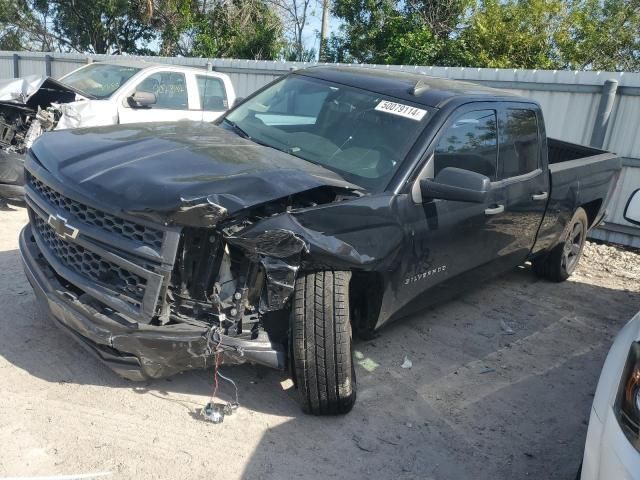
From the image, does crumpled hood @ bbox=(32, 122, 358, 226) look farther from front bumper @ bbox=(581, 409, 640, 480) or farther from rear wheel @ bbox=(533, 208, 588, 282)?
rear wheel @ bbox=(533, 208, 588, 282)

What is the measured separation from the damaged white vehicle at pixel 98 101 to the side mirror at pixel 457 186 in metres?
4.28

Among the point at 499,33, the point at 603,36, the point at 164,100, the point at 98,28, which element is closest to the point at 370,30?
the point at 499,33

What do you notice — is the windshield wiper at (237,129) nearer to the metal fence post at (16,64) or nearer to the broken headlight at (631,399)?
the broken headlight at (631,399)

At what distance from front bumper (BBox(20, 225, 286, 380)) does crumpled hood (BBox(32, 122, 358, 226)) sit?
1.84 feet

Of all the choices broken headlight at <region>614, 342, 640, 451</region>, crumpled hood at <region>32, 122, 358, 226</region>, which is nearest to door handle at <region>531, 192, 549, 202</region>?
crumpled hood at <region>32, 122, 358, 226</region>

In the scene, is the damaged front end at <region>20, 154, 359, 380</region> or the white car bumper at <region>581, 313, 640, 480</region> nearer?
the white car bumper at <region>581, 313, 640, 480</region>

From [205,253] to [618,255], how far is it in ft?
21.6

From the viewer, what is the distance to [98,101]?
6.98m

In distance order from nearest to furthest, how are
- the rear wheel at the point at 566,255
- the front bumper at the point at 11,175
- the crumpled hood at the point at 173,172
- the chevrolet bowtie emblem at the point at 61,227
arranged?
1. the crumpled hood at the point at 173,172
2. the chevrolet bowtie emblem at the point at 61,227
3. the rear wheel at the point at 566,255
4. the front bumper at the point at 11,175

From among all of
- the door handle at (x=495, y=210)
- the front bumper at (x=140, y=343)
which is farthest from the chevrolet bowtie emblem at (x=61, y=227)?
the door handle at (x=495, y=210)

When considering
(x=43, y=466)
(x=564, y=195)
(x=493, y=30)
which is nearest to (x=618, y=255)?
(x=564, y=195)

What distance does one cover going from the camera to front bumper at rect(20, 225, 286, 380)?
2.85 m

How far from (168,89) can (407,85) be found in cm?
471

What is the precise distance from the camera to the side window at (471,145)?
12.7 ft
